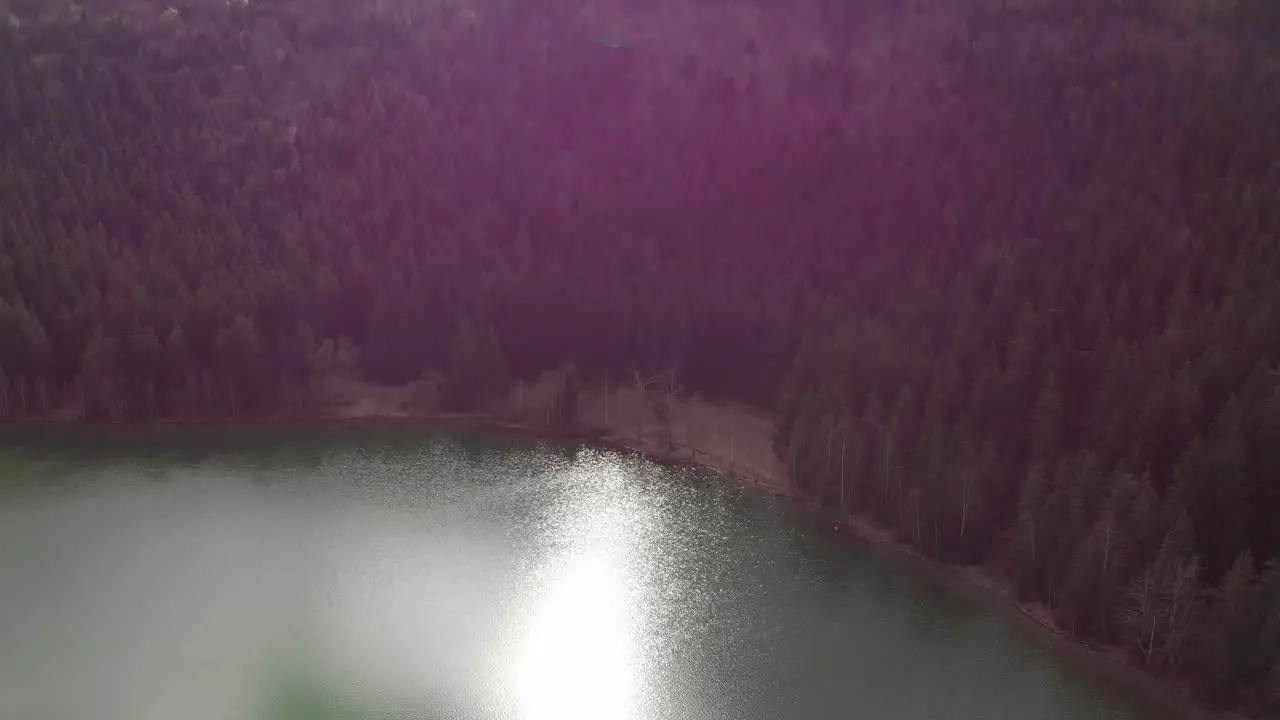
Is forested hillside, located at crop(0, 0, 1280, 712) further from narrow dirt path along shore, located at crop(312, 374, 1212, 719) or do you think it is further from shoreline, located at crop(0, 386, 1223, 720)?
narrow dirt path along shore, located at crop(312, 374, 1212, 719)

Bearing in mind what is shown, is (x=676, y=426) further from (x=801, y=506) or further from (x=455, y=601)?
(x=455, y=601)

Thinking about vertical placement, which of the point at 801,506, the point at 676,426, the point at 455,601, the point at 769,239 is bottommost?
the point at 455,601

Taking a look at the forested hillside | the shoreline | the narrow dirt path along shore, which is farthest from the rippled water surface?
the forested hillside

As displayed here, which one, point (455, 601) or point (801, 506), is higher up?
point (801, 506)

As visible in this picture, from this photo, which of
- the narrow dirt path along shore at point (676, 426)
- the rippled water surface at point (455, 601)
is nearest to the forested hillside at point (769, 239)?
the narrow dirt path along shore at point (676, 426)

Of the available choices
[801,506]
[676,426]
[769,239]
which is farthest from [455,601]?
[769,239]

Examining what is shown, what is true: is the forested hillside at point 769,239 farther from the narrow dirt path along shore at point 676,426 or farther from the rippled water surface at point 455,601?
the rippled water surface at point 455,601
